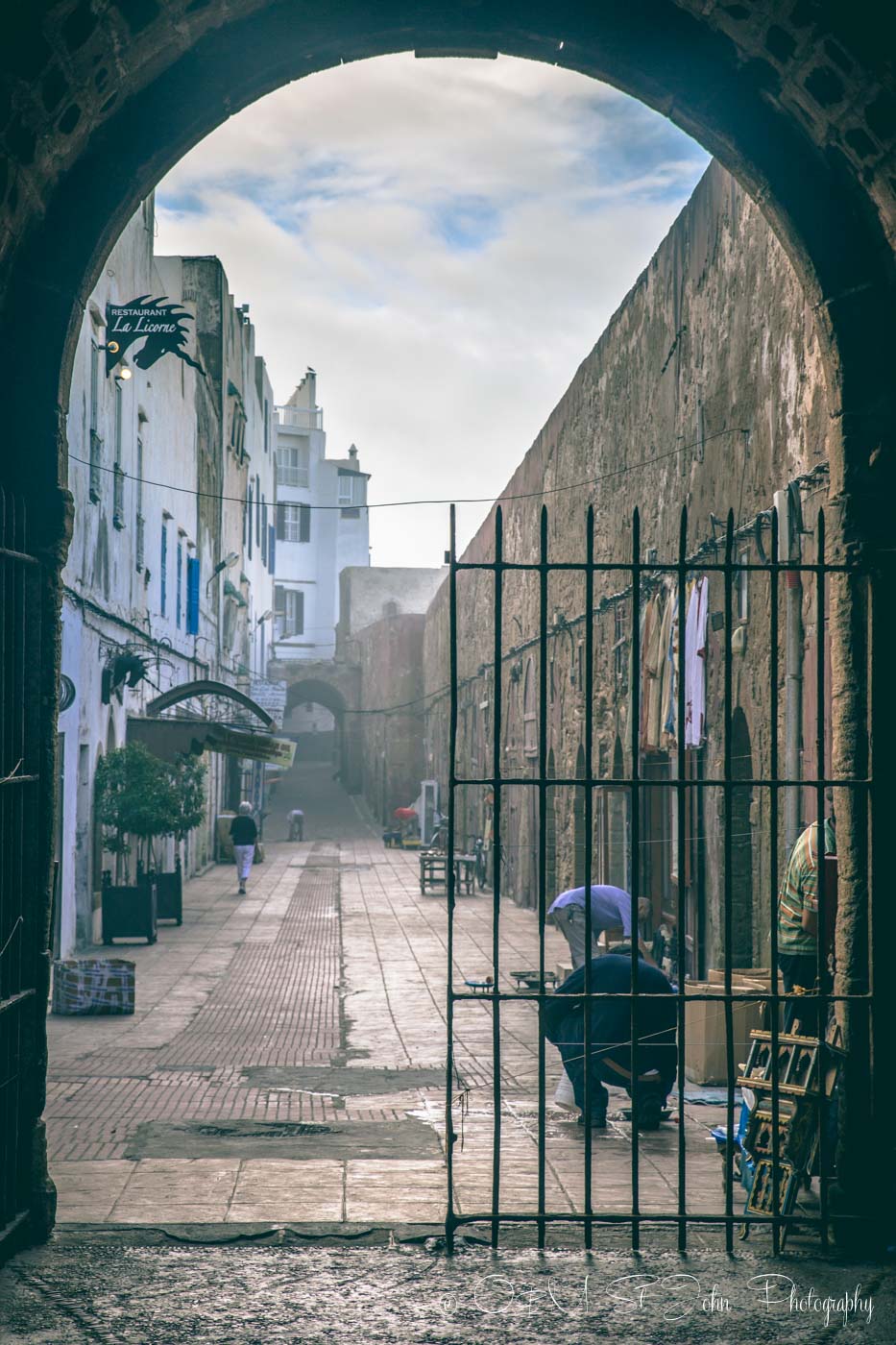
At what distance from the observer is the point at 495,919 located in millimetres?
5324

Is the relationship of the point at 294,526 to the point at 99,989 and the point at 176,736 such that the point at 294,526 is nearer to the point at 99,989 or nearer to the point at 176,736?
the point at 176,736

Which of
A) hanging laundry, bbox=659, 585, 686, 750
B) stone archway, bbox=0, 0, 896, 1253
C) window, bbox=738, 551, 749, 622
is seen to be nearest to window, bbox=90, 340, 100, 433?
hanging laundry, bbox=659, 585, 686, 750

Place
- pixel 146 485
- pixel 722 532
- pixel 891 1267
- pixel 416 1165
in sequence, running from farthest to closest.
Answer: pixel 146 485
pixel 722 532
pixel 416 1165
pixel 891 1267

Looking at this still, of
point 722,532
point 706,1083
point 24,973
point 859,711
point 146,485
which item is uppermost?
point 146,485

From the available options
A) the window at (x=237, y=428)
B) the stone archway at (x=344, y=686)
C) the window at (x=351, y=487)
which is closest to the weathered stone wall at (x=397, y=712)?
the stone archway at (x=344, y=686)

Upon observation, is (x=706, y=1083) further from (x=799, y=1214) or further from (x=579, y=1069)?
(x=799, y=1214)

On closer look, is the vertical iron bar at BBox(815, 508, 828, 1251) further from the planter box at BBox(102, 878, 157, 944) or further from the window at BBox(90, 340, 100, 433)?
the planter box at BBox(102, 878, 157, 944)

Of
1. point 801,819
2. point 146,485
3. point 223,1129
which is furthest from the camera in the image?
point 146,485

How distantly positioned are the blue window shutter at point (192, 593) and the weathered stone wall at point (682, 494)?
6.04 m

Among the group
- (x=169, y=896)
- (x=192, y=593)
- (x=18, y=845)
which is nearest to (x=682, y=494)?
(x=18, y=845)

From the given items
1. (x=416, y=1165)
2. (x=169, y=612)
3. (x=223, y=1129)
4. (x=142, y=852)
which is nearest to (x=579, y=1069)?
(x=416, y=1165)

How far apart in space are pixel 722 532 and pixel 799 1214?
5627 mm

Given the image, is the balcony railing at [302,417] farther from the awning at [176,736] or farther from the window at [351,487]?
the awning at [176,736]

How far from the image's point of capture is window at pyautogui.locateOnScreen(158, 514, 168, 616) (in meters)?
20.7
